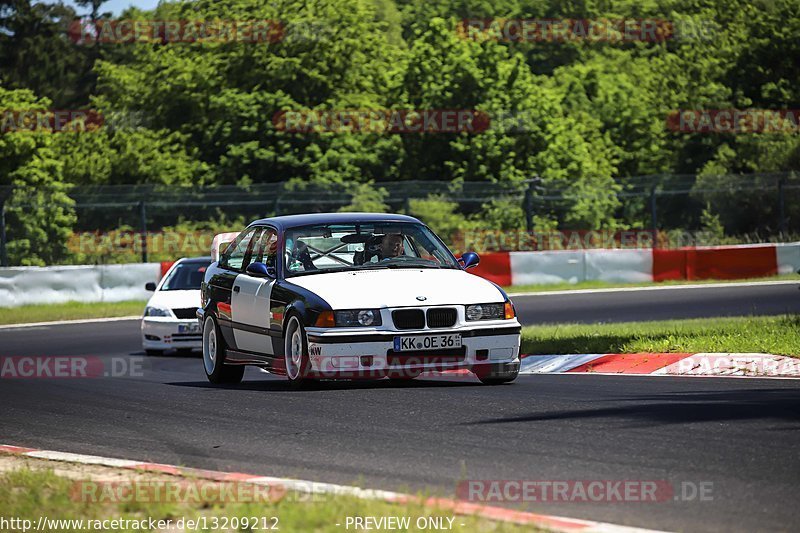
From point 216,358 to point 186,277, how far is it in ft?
24.3

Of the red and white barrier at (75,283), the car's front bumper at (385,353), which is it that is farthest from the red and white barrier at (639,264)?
the car's front bumper at (385,353)

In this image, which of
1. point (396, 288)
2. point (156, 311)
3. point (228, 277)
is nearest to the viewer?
point (396, 288)

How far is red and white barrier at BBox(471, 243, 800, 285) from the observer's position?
30891 millimetres

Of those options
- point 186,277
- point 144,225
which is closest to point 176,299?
point 186,277

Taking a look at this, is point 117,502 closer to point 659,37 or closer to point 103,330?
point 103,330

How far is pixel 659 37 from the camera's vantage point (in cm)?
7700

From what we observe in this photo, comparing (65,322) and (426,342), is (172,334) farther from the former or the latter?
(426,342)

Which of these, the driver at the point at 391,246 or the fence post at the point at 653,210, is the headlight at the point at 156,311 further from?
the fence post at the point at 653,210

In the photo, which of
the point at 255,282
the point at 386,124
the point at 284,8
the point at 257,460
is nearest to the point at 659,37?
the point at 284,8

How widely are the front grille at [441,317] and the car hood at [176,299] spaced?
8.78 m

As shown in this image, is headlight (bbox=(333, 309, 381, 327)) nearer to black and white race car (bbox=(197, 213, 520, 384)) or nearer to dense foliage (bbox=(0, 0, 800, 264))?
black and white race car (bbox=(197, 213, 520, 384))

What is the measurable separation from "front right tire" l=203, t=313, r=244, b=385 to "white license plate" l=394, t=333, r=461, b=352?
2789mm

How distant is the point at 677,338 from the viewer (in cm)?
1510

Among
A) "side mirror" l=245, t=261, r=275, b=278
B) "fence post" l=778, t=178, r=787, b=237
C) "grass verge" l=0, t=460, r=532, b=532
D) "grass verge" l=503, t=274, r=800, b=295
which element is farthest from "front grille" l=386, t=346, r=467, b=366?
"fence post" l=778, t=178, r=787, b=237
